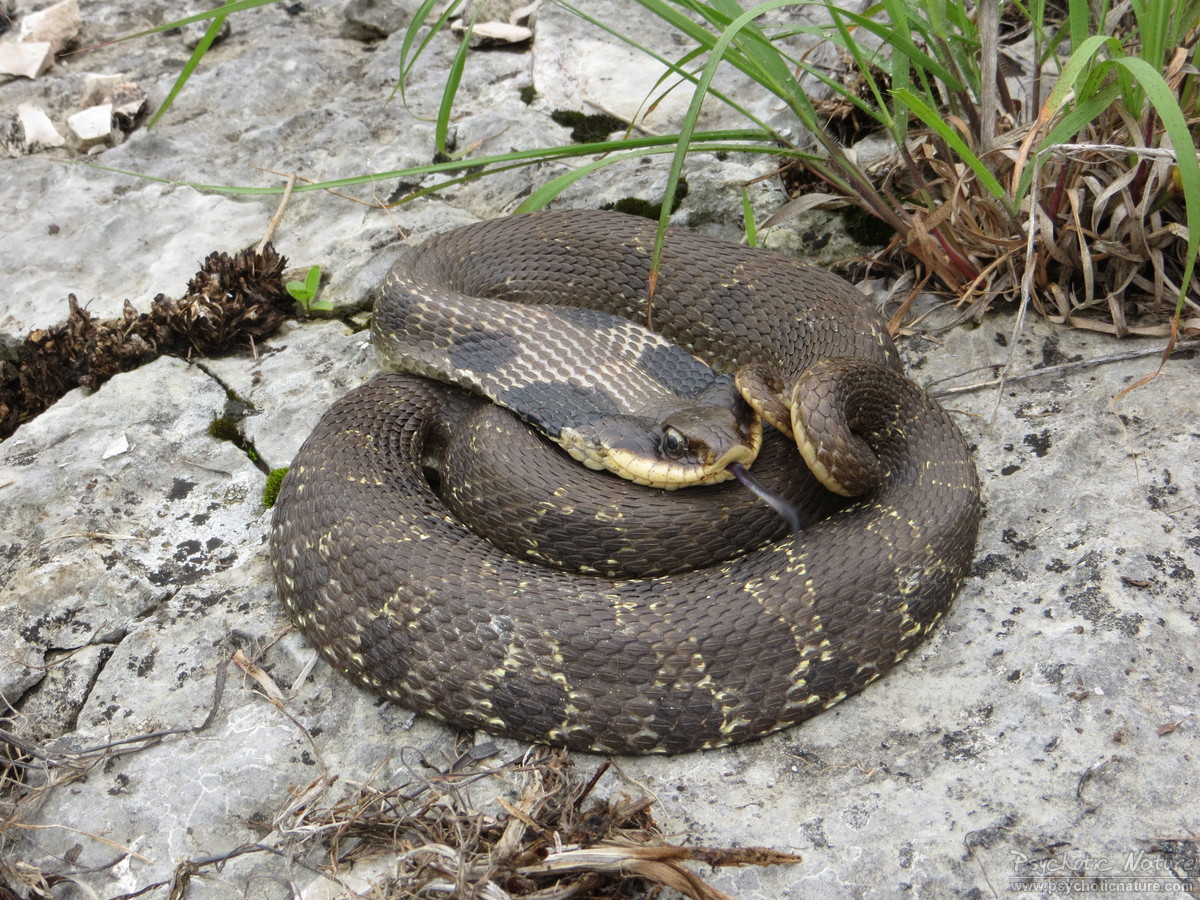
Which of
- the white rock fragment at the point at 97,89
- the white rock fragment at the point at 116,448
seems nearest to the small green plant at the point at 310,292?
the white rock fragment at the point at 116,448

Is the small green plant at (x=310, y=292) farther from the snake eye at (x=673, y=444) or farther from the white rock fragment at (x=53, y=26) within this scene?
the white rock fragment at (x=53, y=26)

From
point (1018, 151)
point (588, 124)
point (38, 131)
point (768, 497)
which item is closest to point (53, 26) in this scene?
point (38, 131)

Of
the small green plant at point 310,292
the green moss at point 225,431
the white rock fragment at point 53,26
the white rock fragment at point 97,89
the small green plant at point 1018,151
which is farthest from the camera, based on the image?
the white rock fragment at point 53,26

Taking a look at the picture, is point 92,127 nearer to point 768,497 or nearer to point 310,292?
point 310,292

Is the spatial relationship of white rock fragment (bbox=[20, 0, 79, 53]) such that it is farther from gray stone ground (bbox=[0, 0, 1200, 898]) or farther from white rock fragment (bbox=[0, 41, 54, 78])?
gray stone ground (bbox=[0, 0, 1200, 898])

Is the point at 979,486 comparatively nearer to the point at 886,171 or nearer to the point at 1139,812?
the point at 1139,812

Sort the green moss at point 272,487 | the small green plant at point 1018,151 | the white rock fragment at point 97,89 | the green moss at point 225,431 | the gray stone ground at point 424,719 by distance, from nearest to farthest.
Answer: the gray stone ground at point 424,719
the small green plant at point 1018,151
the green moss at point 272,487
the green moss at point 225,431
the white rock fragment at point 97,89

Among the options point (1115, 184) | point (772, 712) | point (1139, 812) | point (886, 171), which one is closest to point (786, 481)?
point (772, 712)
